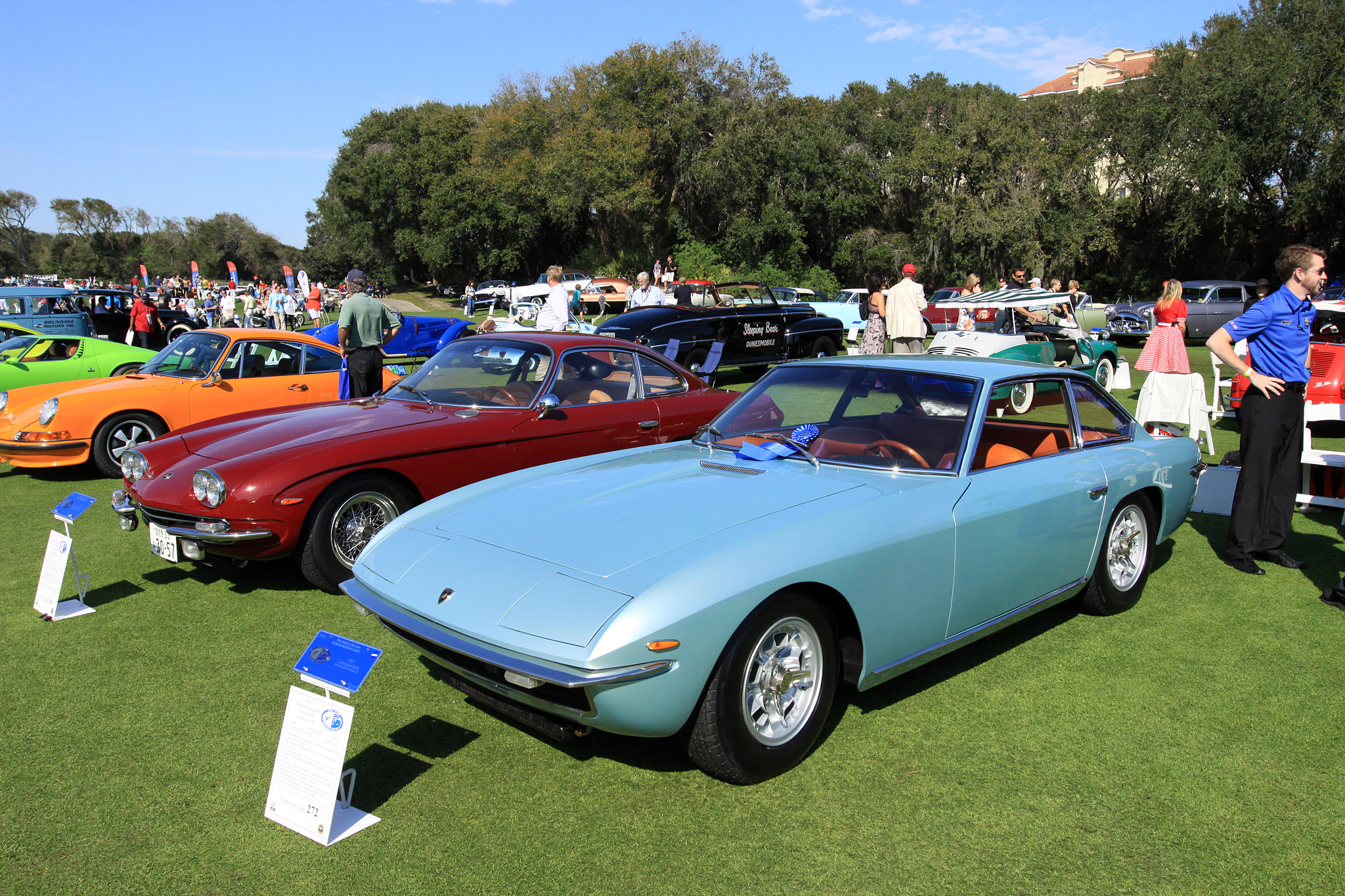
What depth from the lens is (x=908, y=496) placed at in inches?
132

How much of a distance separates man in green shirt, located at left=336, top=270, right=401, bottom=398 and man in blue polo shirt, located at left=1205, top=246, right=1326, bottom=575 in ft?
21.5

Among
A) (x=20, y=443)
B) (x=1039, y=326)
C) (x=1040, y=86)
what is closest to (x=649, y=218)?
(x=1039, y=326)

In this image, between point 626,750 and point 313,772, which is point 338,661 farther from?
point 626,750

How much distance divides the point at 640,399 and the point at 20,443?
5.76m

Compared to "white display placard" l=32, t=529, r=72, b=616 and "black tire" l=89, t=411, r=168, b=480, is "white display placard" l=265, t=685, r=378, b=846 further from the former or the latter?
"black tire" l=89, t=411, r=168, b=480

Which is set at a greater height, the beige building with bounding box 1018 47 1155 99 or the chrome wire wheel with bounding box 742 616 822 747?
the beige building with bounding box 1018 47 1155 99

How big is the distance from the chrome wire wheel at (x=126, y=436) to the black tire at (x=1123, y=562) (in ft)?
26.0

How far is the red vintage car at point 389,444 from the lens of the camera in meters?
4.62

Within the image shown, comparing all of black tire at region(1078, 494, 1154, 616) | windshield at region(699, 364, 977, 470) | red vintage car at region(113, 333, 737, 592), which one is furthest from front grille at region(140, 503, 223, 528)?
black tire at region(1078, 494, 1154, 616)

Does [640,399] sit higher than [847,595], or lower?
higher

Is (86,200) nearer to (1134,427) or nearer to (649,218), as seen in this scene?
(649,218)

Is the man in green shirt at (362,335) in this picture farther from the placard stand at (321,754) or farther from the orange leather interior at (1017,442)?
the orange leather interior at (1017,442)

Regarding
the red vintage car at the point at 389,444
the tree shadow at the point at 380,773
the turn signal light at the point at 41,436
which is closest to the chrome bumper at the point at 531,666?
the tree shadow at the point at 380,773

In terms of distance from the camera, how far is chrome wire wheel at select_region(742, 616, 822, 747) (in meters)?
2.87
